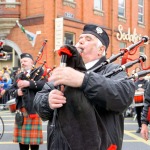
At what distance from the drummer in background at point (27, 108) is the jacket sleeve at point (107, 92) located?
3.38m

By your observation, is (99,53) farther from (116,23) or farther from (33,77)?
(116,23)

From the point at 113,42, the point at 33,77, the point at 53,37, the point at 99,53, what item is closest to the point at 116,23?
the point at 113,42

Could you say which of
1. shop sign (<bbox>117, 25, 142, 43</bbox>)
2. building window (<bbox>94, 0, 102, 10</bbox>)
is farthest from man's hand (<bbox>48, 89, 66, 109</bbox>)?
shop sign (<bbox>117, 25, 142, 43</bbox>)

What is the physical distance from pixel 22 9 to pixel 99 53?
15557mm

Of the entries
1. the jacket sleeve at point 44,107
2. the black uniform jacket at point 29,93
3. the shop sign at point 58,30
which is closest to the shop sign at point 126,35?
the shop sign at point 58,30

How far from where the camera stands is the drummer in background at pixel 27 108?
5539mm

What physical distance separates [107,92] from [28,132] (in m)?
3.73

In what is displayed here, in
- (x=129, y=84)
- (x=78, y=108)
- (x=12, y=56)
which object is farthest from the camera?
(x=12, y=56)

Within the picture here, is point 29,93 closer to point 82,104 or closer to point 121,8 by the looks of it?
point 82,104

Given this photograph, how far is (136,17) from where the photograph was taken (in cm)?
2347

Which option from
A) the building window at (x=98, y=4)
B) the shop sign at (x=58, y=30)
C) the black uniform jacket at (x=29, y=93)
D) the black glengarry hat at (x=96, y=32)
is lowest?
the black uniform jacket at (x=29, y=93)

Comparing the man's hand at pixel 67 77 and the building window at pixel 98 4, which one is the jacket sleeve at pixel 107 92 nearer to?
the man's hand at pixel 67 77

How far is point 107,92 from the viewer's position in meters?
2.13

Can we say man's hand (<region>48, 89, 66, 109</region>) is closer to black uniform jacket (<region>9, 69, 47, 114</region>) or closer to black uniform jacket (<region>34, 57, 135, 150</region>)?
black uniform jacket (<region>34, 57, 135, 150</region>)
